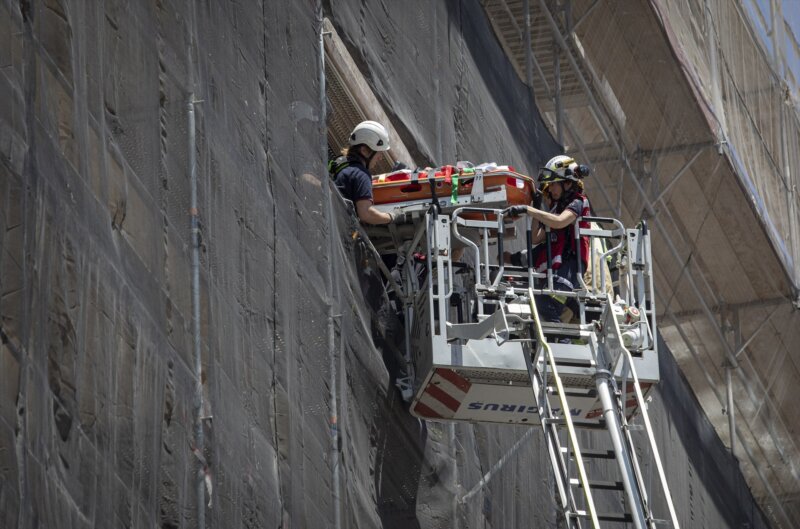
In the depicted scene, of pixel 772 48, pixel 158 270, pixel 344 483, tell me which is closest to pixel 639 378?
pixel 344 483

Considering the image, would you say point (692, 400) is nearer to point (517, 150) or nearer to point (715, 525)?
point (715, 525)

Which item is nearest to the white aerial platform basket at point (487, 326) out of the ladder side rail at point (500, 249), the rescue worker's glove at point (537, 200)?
the ladder side rail at point (500, 249)

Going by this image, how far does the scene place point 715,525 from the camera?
1656 centimetres

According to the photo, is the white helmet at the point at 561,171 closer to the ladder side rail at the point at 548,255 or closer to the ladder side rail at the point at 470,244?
the ladder side rail at the point at 548,255

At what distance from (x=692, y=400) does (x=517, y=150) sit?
4.07 m

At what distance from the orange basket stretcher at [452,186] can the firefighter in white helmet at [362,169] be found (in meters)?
0.13

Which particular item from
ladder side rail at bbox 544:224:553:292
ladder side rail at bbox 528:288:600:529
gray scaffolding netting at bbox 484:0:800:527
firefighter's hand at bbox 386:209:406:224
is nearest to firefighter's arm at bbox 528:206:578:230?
ladder side rail at bbox 544:224:553:292

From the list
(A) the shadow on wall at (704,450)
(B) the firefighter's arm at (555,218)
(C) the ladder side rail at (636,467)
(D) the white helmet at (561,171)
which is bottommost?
(C) the ladder side rail at (636,467)

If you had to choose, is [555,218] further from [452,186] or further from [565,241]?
[452,186]

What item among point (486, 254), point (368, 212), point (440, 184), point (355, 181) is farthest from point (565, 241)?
point (355, 181)

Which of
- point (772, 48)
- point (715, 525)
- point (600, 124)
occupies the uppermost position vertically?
point (772, 48)

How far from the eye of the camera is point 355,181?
33.1 ft

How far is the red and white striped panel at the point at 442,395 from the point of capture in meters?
9.77

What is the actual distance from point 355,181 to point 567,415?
2151mm
